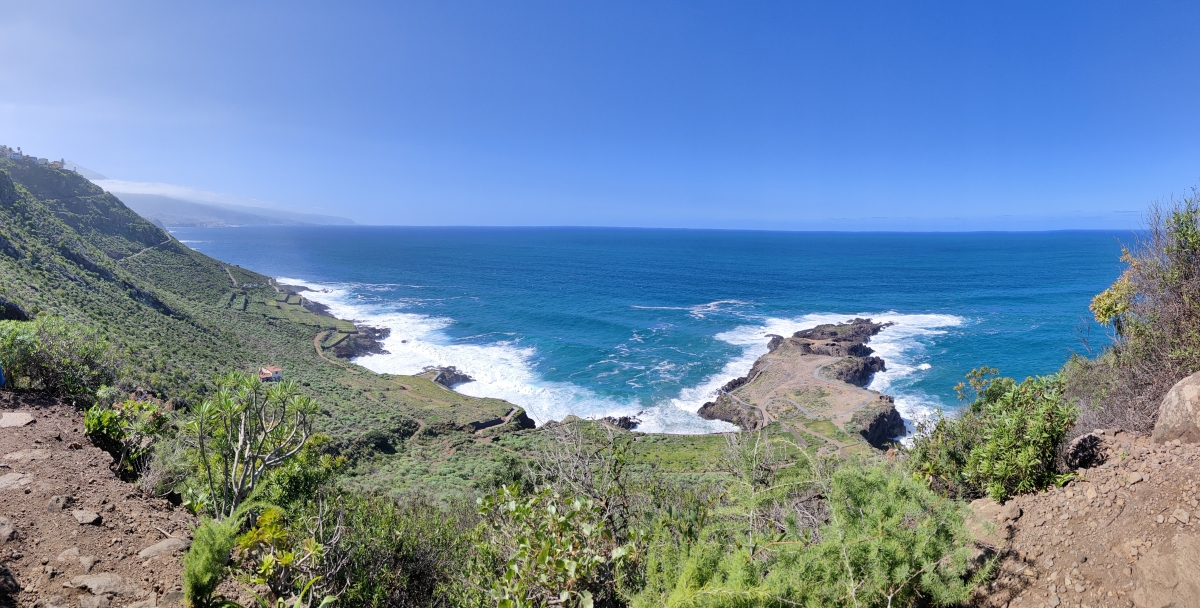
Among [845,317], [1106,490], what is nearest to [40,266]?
[1106,490]

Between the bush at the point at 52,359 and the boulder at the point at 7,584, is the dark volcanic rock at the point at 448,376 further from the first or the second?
the boulder at the point at 7,584

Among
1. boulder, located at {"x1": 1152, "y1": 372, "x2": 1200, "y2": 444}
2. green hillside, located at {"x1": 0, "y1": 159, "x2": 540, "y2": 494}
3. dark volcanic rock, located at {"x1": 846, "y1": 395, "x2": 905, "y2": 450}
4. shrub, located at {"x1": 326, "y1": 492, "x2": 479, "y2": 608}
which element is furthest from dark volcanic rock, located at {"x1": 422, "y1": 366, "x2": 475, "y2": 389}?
boulder, located at {"x1": 1152, "y1": 372, "x2": 1200, "y2": 444}

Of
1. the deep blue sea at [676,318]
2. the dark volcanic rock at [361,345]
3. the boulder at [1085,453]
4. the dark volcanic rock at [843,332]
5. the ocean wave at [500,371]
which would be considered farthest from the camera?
the dark volcanic rock at [843,332]

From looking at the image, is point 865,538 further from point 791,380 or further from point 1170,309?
point 791,380

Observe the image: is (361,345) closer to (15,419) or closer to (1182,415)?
(15,419)

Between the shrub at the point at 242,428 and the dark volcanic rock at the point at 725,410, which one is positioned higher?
the shrub at the point at 242,428

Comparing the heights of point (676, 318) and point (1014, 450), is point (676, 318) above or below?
below

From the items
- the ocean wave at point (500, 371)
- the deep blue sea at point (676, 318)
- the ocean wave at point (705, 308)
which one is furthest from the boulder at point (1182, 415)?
the ocean wave at point (705, 308)

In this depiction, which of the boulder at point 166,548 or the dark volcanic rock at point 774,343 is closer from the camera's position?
the boulder at point 166,548

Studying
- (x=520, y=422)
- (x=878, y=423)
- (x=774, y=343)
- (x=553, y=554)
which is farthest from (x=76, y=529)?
(x=774, y=343)
